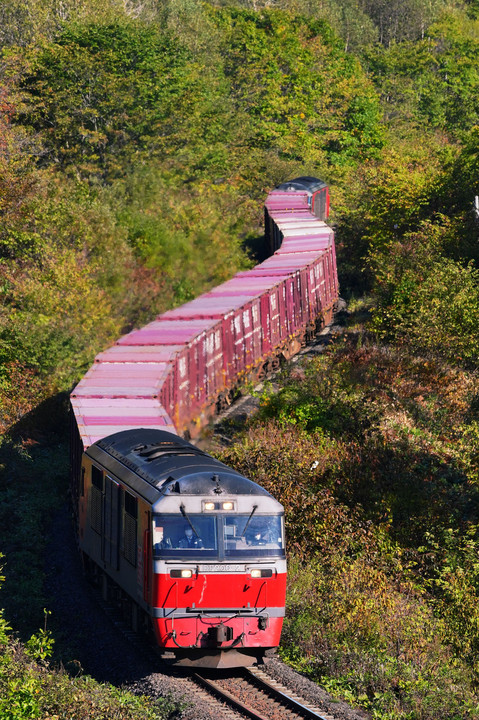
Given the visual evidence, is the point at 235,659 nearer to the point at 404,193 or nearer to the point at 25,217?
the point at 25,217

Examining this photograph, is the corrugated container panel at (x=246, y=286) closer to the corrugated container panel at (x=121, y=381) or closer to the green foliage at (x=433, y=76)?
the corrugated container panel at (x=121, y=381)

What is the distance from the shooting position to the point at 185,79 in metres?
51.8

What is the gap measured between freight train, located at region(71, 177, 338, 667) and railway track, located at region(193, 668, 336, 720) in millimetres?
354

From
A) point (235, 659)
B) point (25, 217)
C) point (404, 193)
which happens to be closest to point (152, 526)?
point (235, 659)

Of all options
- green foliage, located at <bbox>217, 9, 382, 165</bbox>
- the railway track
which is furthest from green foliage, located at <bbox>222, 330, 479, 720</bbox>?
green foliage, located at <bbox>217, 9, 382, 165</bbox>

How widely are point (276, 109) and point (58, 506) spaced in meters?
50.2

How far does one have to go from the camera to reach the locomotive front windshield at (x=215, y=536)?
13266mm

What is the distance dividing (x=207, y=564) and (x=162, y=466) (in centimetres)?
195

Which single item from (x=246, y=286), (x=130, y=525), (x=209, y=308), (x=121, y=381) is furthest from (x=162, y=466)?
(x=246, y=286)

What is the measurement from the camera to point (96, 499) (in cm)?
1628

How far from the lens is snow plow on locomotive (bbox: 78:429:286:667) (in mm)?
13172

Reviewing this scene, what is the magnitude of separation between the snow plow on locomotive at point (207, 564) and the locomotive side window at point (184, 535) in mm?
15

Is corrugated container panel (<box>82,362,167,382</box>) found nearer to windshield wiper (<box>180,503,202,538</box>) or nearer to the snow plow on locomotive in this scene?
the snow plow on locomotive

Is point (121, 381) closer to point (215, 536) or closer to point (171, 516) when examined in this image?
point (171, 516)
